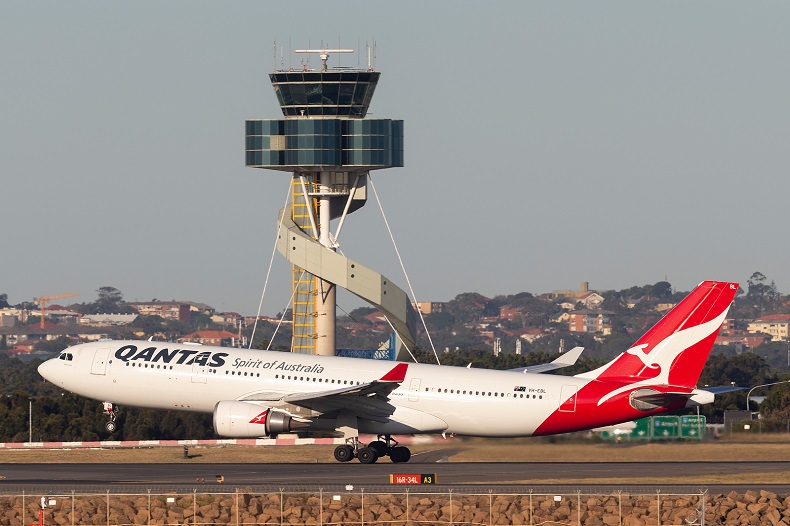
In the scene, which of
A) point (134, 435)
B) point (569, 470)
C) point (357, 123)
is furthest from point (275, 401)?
point (357, 123)

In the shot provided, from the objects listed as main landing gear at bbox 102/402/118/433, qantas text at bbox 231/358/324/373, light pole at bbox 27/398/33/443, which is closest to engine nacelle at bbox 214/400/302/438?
qantas text at bbox 231/358/324/373

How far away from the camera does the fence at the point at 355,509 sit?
3884cm

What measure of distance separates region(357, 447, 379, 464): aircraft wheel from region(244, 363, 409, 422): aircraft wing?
3.75 feet

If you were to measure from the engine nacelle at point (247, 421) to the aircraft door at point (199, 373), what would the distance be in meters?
2.68

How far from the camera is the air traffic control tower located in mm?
116625

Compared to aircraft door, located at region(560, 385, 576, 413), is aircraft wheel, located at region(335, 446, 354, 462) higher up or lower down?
lower down

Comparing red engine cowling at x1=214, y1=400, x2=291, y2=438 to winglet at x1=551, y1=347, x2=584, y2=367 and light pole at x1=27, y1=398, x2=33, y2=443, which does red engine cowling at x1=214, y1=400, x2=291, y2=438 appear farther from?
light pole at x1=27, y1=398, x2=33, y2=443

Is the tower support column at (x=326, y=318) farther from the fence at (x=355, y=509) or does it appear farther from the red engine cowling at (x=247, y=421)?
the fence at (x=355, y=509)

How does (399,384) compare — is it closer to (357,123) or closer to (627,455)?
(627,455)

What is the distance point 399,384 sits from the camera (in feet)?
177

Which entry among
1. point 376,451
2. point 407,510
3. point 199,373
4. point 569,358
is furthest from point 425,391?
point 407,510

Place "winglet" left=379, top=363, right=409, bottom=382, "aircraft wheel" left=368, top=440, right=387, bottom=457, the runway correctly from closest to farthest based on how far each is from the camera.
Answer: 1. the runway
2. "winglet" left=379, top=363, right=409, bottom=382
3. "aircraft wheel" left=368, top=440, right=387, bottom=457

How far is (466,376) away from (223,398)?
9.01 meters

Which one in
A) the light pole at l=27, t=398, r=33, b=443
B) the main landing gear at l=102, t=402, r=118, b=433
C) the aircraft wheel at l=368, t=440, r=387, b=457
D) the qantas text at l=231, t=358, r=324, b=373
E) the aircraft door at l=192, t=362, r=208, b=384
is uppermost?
the qantas text at l=231, t=358, r=324, b=373
